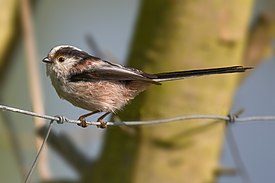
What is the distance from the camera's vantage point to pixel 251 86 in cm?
389

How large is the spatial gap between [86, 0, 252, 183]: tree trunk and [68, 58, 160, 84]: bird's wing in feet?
1.52

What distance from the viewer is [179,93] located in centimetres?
205

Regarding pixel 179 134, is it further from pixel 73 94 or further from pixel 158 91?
pixel 73 94

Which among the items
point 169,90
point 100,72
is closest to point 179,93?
point 169,90

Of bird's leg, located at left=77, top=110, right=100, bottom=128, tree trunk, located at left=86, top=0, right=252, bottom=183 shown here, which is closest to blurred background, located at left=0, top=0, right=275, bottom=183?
tree trunk, located at left=86, top=0, right=252, bottom=183

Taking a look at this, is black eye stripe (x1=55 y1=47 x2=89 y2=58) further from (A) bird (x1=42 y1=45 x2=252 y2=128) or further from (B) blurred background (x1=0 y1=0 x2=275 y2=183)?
(B) blurred background (x1=0 y1=0 x2=275 y2=183)

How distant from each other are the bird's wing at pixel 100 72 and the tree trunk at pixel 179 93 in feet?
1.52

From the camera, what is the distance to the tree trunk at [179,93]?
6.67 feet

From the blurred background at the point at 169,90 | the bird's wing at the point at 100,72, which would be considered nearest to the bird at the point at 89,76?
the bird's wing at the point at 100,72

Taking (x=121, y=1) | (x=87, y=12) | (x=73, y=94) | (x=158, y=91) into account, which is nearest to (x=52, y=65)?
(x=73, y=94)

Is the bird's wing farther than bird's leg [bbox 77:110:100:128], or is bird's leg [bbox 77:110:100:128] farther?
the bird's wing

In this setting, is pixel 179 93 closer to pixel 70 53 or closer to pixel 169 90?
pixel 169 90

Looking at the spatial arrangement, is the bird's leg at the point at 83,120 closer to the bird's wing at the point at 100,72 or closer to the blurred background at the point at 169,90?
the bird's wing at the point at 100,72

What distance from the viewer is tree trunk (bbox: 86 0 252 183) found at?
203cm
